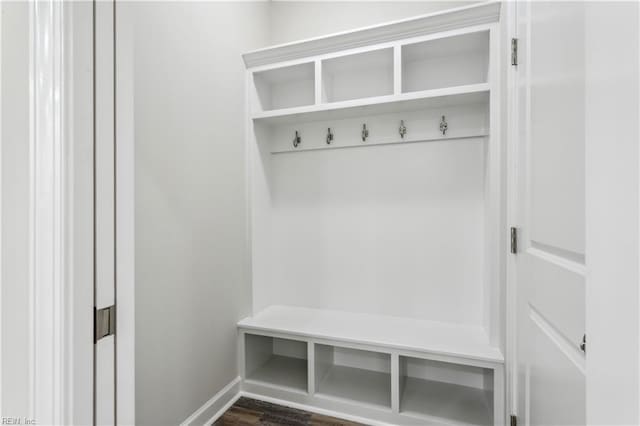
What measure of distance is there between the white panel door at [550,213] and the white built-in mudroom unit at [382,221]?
354 mm

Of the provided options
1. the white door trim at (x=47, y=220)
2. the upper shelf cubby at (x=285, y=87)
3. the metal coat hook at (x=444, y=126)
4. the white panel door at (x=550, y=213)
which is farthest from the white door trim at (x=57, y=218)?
the metal coat hook at (x=444, y=126)

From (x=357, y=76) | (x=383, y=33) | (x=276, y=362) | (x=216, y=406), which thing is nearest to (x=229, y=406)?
(x=216, y=406)

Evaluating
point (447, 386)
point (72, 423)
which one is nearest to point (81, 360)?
point (72, 423)

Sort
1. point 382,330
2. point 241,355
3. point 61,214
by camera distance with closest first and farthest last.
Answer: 1. point 61,214
2. point 382,330
3. point 241,355

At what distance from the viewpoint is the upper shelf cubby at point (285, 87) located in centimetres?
213

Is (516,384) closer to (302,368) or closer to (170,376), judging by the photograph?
(302,368)

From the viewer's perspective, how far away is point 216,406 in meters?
1.77

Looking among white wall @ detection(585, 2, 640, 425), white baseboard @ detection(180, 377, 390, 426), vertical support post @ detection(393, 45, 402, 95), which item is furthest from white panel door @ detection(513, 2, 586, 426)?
white baseboard @ detection(180, 377, 390, 426)

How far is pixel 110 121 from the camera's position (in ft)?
2.05

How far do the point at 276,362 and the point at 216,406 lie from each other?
0.56 m

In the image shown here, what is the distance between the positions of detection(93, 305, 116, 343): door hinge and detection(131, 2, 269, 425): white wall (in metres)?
0.78

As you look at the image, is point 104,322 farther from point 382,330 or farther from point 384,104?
point 384,104

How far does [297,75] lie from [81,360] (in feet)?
6.73

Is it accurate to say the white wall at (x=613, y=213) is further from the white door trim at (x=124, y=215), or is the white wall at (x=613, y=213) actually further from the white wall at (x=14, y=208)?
the white wall at (x=14, y=208)
